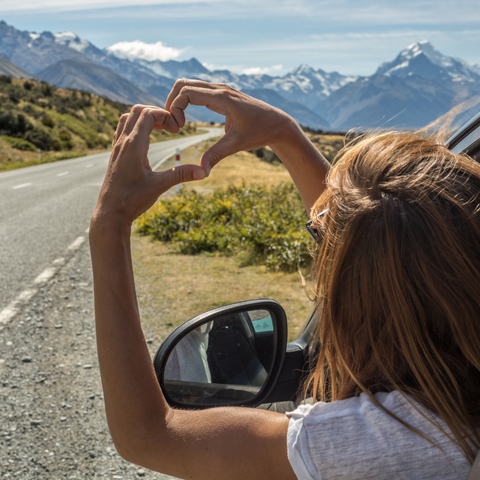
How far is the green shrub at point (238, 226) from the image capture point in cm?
598

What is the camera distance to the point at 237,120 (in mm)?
1167

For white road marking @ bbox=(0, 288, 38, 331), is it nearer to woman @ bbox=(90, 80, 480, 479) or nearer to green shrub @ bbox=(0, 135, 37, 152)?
woman @ bbox=(90, 80, 480, 479)

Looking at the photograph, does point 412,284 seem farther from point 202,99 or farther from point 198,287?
point 198,287

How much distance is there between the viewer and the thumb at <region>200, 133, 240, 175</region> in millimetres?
1054

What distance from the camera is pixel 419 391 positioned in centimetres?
85

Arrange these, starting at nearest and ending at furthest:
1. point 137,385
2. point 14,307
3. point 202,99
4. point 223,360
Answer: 1. point 137,385
2. point 202,99
3. point 223,360
4. point 14,307

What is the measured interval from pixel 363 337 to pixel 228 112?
635 millimetres

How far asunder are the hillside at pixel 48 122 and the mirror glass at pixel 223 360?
912 inches

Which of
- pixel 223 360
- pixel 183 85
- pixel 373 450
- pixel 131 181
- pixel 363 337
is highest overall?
pixel 183 85

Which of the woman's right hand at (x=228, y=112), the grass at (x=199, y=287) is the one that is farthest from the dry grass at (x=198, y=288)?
the woman's right hand at (x=228, y=112)

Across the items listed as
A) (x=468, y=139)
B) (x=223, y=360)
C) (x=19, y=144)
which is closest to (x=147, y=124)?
(x=223, y=360)

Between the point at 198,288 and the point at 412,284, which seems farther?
the point at 198,288

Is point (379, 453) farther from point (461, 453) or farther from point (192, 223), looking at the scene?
point (192, 223)

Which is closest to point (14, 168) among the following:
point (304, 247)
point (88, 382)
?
point (304, 247)
